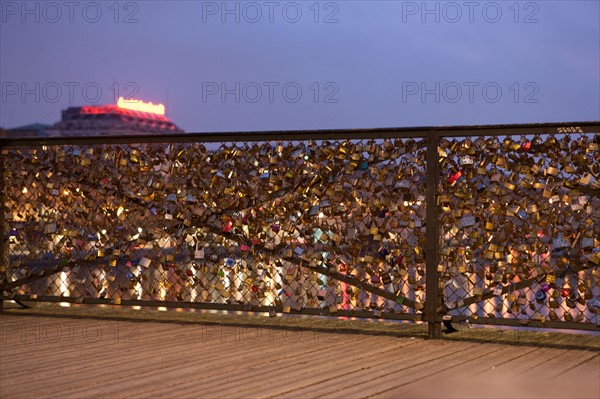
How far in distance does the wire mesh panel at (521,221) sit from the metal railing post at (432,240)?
0.04 metres

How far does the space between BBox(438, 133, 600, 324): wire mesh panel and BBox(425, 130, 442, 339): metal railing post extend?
1.7 inches

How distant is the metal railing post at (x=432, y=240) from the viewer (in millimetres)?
5727

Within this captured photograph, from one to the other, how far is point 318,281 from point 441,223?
871 mm

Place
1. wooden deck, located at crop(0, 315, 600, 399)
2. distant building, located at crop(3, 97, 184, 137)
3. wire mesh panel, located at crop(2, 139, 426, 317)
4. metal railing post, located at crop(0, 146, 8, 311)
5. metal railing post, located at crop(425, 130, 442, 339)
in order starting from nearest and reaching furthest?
wooden deck, located at crop(0, 315, 600, 399) → metal railing post, located at crop(425, 130, 442, 339) → wire mesh panel, located at crop(2, 139, 426, 317) → metal railing post, located at crop(0, 146, 8, 311) → distant building, located at crop(3, 97, 184, 137)

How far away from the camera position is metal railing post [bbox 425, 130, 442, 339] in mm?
5727

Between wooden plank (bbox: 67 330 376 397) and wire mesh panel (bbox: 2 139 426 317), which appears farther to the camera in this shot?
wire mesh panel (bbox: 2 139 426 317)

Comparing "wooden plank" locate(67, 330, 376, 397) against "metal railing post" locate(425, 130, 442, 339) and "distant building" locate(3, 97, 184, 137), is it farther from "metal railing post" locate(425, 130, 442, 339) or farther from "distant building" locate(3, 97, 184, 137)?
"distant building" locate(3, 97, 184, 137)

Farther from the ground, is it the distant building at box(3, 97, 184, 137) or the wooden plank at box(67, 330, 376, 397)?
the distant building at box(3, 97, 184, 137)

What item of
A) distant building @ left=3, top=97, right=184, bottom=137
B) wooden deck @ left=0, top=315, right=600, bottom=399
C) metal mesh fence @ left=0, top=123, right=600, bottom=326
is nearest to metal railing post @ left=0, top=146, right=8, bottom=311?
metal mesh fence @ left=0, top=123, right=600, bottom=326

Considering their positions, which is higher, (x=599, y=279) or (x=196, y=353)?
(x=599, y=279)

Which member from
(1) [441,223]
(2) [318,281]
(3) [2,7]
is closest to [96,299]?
(2) [318,281]

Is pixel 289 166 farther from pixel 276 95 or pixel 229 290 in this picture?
pixel 276 95

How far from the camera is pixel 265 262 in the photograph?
6184mm

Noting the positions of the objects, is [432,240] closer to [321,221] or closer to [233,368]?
[321,221]
